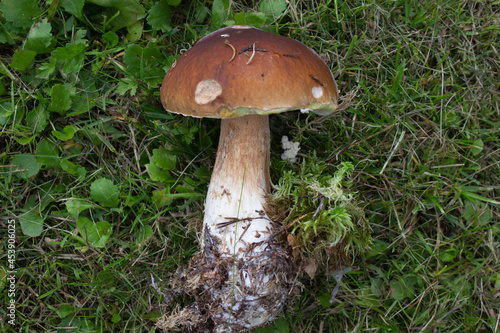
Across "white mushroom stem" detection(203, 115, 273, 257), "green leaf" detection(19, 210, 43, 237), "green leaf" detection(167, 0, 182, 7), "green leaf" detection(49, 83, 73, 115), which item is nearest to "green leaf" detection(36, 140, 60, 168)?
"green leaf" detection(49, 83, 73, 115)

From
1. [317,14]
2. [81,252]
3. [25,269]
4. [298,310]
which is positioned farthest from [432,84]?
[25,269]

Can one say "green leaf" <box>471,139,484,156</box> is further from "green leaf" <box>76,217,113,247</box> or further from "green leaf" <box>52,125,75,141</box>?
"green leaf" <box>52,125,75,141</box>

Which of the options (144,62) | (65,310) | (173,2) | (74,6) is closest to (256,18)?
(173,2)

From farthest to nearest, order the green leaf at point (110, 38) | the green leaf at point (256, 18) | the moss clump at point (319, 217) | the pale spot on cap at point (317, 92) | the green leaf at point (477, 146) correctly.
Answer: the green leaf at point (477, 146), the green leaf at point (110, 38), the green leaf at point (256, 18), the moss clump at point (319, 217), the pale spot on cap at point (317, 92)

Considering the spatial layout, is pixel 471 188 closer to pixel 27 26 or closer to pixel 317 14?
pixel 317 14

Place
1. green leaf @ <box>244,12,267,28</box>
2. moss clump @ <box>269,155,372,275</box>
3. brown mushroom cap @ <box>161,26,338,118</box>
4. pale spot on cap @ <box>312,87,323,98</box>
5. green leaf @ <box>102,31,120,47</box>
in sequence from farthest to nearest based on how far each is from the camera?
green leaf @ <box>102,31,120,47</box>, green leaf @ <box>244,12,267,28</box>, moss clump @ <box>269,155,372,275</box>, pale spot on cap @ <box>312,87,323,98</box>, brown mushroom cap @ <box>161,26,338,118</box>

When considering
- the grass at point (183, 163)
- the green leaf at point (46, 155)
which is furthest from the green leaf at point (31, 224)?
the green leaf at point (46, 155)

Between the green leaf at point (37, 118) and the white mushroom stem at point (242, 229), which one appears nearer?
the white mushroom stem at point (242, 229)

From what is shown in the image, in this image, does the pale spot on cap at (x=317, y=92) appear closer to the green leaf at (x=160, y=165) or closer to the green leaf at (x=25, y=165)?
the green leaf at (x=160, y=165)
